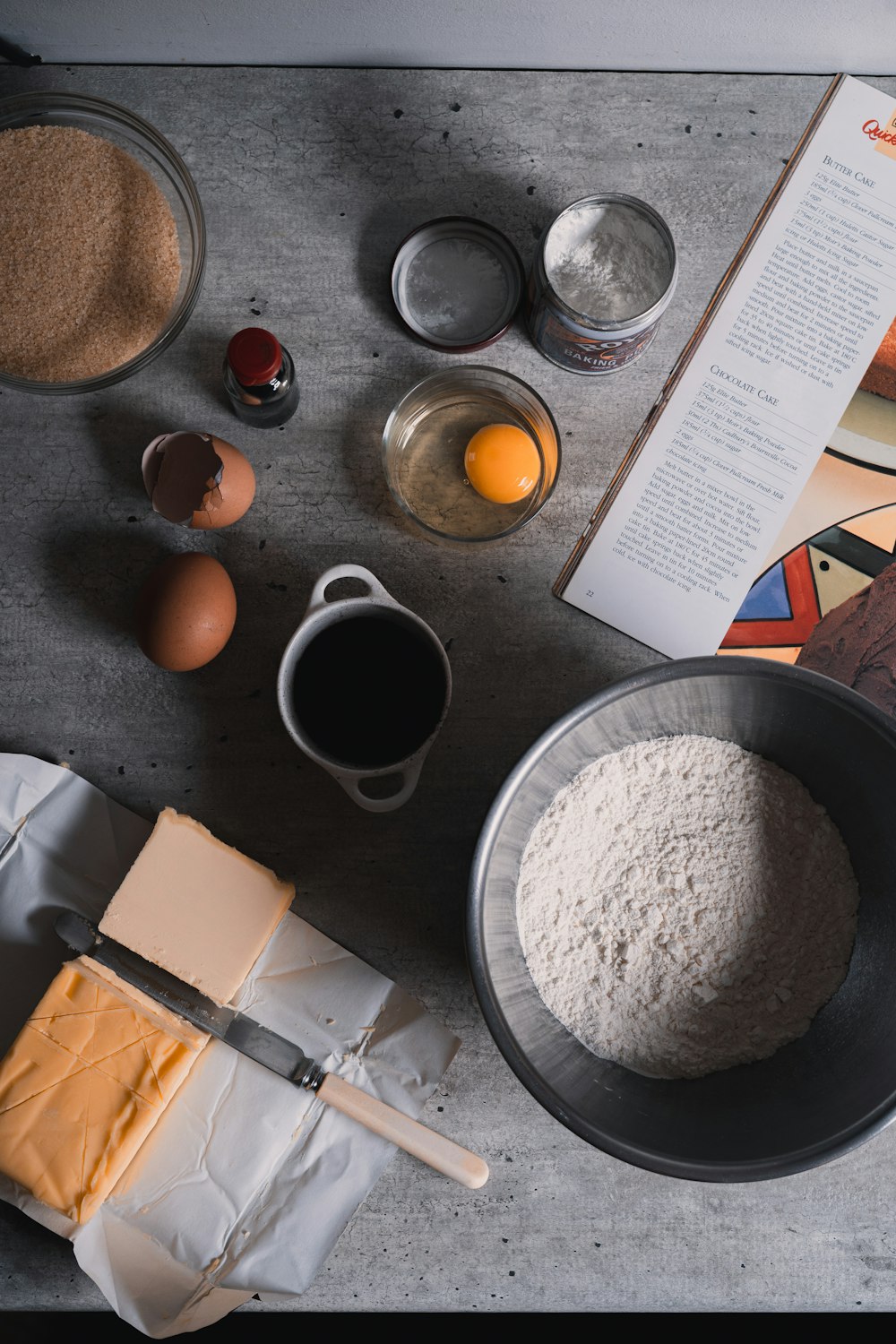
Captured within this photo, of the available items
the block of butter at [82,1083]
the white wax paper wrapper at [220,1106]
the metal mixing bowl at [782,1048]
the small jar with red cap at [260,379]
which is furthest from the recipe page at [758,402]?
the block of butter at [82,1083]

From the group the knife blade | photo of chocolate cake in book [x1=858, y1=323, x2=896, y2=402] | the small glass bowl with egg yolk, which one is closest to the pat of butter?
the knife blade

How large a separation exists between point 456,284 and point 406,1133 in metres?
0.82

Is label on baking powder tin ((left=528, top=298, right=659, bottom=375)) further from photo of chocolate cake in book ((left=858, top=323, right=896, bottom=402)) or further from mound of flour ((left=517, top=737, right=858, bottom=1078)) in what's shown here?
mound of flour ((left=517, top=737, right=858, bottom=1078))

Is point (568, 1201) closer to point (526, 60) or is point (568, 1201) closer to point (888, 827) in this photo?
point (888, 827)

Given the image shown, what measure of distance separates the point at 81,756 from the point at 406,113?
0.73m

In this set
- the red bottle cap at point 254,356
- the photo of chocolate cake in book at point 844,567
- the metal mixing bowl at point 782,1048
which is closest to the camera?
the metal mixing bowl at point 782,1048

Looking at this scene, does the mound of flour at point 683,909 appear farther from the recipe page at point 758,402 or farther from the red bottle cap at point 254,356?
the red bottle cap at point 254,356

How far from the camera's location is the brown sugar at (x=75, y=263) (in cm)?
86

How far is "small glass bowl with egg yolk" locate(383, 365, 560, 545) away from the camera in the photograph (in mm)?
850

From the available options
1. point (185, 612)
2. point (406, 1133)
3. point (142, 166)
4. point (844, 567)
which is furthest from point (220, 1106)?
point (142, 166)

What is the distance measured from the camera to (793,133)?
2.93 feet

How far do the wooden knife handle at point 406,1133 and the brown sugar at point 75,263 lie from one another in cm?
73

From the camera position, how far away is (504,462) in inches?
33.3

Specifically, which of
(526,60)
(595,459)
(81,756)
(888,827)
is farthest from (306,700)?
(526,60)
